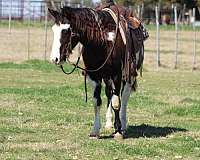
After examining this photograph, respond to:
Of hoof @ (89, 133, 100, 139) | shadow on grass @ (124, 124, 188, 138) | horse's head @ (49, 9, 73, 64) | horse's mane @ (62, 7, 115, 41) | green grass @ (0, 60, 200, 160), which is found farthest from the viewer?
shadow on grass @ (124, 124, 188, 138)

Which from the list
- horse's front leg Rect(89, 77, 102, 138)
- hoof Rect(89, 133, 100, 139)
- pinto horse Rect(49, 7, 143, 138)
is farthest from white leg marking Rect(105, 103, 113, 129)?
hoof Rect(89, 133, 100, 139)

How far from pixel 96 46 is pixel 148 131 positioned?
7.47 feet

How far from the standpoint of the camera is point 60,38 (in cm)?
1007

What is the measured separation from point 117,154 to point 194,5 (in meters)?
63.4

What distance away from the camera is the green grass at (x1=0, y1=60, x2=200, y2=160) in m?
9.73

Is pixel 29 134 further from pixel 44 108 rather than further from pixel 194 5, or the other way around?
pixel 194 5

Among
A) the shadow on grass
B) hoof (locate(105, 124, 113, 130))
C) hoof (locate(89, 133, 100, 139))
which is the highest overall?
hoof (locate(89, 133, 100, 139))

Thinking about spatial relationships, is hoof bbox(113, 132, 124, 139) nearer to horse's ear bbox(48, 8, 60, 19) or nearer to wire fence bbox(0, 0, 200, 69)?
horse's ear bbox(48, 8, 60, 19)

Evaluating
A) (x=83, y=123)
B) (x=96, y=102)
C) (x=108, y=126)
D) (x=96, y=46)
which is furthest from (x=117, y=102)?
(x=83, y=123)

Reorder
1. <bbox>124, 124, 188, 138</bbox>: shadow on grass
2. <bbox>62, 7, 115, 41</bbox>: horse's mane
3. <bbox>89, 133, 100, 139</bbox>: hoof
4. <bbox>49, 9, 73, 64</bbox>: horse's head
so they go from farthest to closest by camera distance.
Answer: <bbox>124, 124, 188, 138</bbox>: shadow on grass
<bbox>89, 133, 100, 139</bbox>: hoof
<bbox>62, 7, 115, 41</bbox>: horse's mane
<bbox>49, 9, 73, 64</bbox>: horse's head

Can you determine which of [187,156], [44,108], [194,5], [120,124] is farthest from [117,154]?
[194,5]

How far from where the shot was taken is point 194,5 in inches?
2817

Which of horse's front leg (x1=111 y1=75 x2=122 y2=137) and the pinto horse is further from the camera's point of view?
horse's front leg (x1=111 y1=75 x2=122 y2=137)

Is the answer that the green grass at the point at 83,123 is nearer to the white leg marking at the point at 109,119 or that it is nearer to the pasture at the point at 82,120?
the pasture at the point at 82,120
